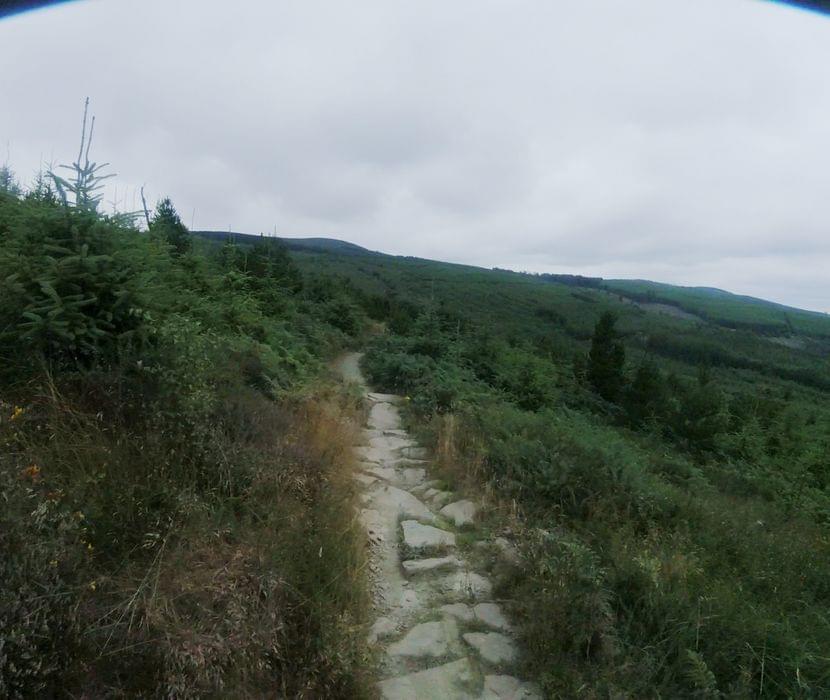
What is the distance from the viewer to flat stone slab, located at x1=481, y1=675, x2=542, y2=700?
2787 millimetres

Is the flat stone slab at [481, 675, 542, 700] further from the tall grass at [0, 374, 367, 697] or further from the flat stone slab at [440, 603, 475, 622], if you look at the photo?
the tall grass at [0, 374, 367, 697]

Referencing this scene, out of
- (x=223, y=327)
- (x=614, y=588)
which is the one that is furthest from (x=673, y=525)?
(x=223, y=327)

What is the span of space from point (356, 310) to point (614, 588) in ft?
47.2

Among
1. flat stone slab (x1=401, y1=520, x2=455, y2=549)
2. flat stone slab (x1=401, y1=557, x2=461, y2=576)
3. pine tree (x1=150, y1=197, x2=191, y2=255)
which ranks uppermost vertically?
pine tree (x1=150, y1=197, x2=191, y2=255)

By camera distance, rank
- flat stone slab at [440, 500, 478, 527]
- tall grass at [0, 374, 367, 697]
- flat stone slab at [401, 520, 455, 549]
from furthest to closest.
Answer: flat stone slab at [440, 500, 478, 527] < flat stone slab at [401, 520, 455, 549] < tall grass at [0, 374, 367, 697]

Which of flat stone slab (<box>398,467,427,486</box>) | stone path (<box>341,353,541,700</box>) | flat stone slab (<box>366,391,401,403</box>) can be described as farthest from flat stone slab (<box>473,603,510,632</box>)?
flat stone slab (<box>366,391,401,403</box>)

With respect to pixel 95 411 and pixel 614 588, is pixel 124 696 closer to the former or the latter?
pixel 95 411

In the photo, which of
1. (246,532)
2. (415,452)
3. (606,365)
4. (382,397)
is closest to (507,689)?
(246,532)

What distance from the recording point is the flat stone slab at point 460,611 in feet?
11.1

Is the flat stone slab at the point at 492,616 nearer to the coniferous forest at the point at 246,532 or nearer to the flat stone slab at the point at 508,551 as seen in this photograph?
the coniferous forest at the point at 246,532

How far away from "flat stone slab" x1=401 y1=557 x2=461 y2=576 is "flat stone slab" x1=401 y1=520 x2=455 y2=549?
0.15 m

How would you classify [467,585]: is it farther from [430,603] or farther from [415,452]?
[415,452]

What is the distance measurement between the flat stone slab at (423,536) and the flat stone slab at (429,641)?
85 cm

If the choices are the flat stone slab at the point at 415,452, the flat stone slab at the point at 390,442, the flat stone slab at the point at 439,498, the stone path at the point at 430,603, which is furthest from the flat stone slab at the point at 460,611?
the flat stone slab at the point at 390,442
